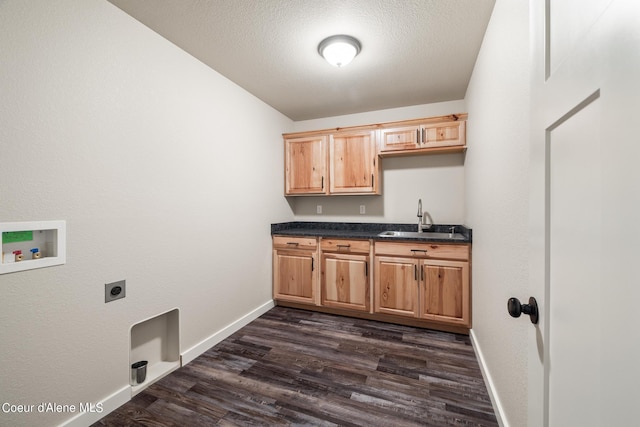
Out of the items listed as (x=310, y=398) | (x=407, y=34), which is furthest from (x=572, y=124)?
(x=310, y=398)

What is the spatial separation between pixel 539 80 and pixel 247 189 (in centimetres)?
254

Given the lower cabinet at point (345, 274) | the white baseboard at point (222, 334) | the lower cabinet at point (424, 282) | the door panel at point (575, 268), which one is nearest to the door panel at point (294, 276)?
the lower cabinet at point (345, 274)

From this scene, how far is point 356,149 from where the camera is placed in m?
3.23

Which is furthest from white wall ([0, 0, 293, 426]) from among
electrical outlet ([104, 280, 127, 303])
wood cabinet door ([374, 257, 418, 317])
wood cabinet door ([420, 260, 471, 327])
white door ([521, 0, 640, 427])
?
white door ([521, 0, 640, 427])

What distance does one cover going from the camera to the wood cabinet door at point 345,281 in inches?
115

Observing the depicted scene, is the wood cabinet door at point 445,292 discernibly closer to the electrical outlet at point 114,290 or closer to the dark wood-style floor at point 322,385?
the dark wood-style floor at point 322,385

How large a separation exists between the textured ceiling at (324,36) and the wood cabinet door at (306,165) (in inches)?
26.0

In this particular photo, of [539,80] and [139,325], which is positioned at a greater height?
[539,80]

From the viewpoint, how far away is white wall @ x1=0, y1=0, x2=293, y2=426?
4.18 feet

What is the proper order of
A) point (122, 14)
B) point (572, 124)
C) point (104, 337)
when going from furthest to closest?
1. point (122, 14)
2. point (104, 337)
3. point (572, 124)

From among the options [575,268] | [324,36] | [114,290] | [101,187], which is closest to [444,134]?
[324,36]

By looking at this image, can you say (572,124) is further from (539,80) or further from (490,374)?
(490,374)

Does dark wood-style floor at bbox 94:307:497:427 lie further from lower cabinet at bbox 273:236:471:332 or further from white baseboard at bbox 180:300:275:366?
lower cabinet at bbox 273:236:471:332

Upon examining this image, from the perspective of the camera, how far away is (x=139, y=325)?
1.90m
